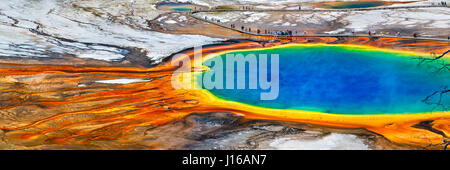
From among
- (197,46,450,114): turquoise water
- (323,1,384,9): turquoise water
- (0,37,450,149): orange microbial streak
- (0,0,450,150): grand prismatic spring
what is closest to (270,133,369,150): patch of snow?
(0,0,450,150): grand prismatic spring

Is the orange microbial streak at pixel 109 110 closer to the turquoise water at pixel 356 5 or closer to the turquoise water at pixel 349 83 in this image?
the turquoise water at pixel 349 83

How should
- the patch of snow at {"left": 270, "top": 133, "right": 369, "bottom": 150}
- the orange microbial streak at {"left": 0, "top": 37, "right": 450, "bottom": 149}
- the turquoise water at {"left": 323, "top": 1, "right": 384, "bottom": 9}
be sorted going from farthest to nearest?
the turquoise water at {"left": 323, "top": 1, "right": 384, "bottom": 9}
the orange microbial streak at {"left": 0, "top": 37, "right": 450, "bottom": 149}
the patch of snow at {"left": 270, "top": 133, "right": 369, "bottom": 150}

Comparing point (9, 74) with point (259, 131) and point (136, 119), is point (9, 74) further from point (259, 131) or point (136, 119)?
point (259, 131)

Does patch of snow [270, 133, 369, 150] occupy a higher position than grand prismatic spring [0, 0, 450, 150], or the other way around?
grand prismatic spring [0, 0, 450, 150]

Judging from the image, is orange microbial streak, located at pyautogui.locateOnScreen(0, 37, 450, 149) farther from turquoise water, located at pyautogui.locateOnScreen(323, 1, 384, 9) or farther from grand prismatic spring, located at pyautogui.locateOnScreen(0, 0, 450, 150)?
turquoise water, located at pyautogui.locateOnScreen(323, 1, 384, 9)

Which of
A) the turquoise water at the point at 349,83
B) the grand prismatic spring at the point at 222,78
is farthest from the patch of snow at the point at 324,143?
the turquoise water at the point at 349,83
